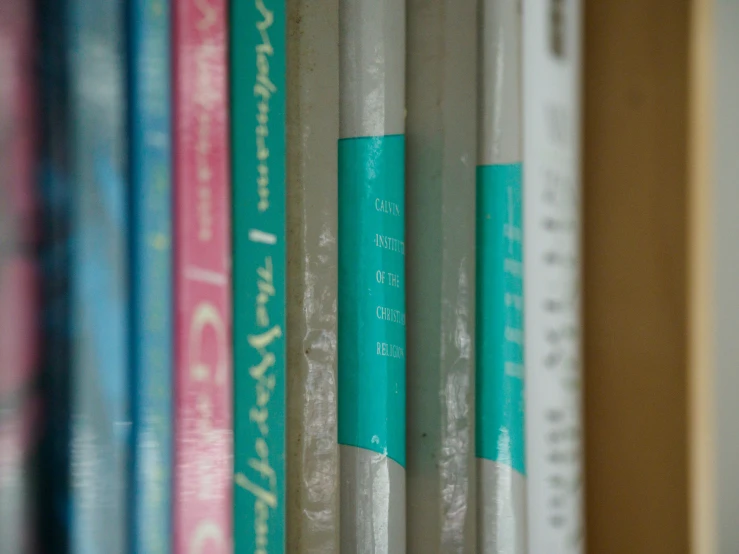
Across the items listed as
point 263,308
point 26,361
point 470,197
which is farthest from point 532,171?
point 26,361

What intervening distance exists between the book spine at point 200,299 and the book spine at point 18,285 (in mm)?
63

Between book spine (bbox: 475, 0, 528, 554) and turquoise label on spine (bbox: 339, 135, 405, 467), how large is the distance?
53 mm

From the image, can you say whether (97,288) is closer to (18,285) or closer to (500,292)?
(18,285)

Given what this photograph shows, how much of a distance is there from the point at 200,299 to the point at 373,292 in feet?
0.31

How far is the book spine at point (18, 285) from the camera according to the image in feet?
0.86

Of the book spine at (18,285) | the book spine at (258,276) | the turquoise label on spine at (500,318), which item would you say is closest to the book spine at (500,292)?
the turquoise label on spine at (500,318)

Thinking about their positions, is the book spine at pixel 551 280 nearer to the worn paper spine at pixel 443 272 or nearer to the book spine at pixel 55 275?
the worn paper spine at pixel 443 272

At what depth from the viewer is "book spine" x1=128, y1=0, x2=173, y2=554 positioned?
11.3 inches

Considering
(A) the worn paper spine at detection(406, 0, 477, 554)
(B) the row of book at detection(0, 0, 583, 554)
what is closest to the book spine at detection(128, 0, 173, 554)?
(B) the row of book at detection(0, 0, 583, 554)

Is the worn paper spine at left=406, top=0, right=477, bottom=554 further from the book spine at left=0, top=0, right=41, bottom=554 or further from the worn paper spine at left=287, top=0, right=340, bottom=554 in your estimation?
the book spine at left=0, top=0, right=41, bottom=554

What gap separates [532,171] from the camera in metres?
0.32

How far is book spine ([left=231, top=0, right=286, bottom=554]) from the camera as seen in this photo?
300 mm

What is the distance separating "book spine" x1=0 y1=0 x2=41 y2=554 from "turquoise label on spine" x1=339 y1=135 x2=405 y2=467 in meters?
0.15

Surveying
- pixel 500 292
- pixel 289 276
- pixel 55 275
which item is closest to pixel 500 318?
pixel 500 292
